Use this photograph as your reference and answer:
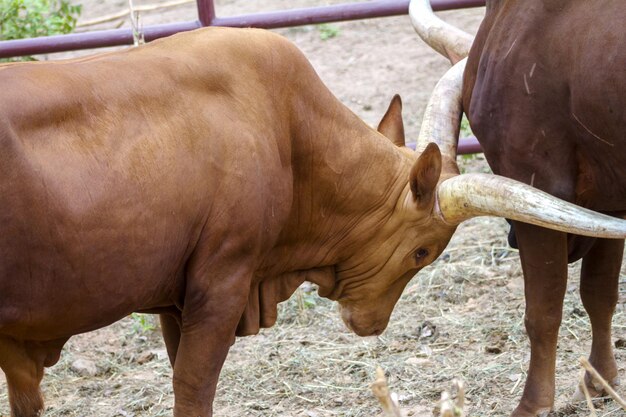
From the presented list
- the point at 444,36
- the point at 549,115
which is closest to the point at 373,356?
the point at 444,36

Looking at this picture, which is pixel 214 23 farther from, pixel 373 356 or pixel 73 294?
pixel 73 294

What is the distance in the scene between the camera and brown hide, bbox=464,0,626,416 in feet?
13.5

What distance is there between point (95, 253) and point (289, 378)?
1.91 meters

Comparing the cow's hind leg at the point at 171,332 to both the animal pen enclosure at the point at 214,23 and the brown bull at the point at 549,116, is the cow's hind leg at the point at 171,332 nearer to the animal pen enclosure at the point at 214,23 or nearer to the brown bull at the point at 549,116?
the brown bull at the point at 549,116

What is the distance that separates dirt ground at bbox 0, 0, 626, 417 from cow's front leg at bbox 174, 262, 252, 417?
81 cm

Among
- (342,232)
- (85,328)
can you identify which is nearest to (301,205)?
(342,232)

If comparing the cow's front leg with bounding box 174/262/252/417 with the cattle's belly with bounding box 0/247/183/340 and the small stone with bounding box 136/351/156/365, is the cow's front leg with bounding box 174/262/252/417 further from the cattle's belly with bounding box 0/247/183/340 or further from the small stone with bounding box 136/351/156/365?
the small stone with bounding box 136/351/156/365

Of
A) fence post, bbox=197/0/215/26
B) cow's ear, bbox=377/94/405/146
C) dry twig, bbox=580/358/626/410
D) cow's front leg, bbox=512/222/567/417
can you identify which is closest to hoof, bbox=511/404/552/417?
cow's front leg, bbox=512/222/567/417

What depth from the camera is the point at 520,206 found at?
4.17m

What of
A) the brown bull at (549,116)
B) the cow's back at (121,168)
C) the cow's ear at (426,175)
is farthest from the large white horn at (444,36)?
the cow's back at (121,168)

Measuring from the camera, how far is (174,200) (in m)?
4.02

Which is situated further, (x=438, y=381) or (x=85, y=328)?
(x=438, y=381)

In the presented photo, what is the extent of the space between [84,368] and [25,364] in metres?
1.57

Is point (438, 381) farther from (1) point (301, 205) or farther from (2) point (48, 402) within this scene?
(2) point (48, 402)
